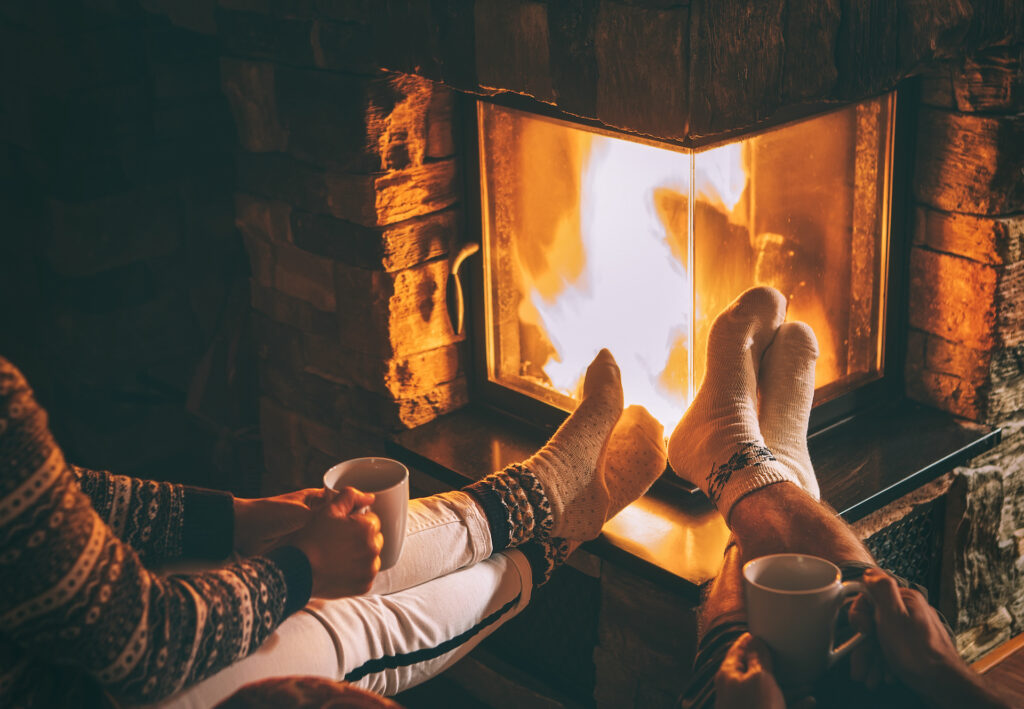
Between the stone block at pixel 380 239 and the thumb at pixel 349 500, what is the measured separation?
83 centimetres

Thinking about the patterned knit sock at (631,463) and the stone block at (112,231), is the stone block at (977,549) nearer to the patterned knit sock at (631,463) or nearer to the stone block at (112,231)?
the patterned knit sock at (631,463)

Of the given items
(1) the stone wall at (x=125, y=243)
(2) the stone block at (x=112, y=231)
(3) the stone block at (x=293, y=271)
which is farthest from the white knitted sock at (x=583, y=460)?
(2) the stone block at (x=112, y=231)

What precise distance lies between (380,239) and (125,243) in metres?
0.67

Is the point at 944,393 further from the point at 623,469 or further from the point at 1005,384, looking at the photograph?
the point at 623,469

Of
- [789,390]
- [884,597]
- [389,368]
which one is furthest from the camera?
[389,368]

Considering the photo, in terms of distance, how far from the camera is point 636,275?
1.88m

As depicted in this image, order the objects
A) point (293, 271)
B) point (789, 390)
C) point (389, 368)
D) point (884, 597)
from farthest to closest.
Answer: point (293, 271), point (389, 368), point (789, 390), point (884, 597)

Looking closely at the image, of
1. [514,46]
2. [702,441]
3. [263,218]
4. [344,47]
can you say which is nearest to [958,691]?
[702,441]

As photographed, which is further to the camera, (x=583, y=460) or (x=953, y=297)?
(x=953, y=297)

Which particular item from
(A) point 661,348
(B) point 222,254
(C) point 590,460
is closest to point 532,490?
(C) point 590,460

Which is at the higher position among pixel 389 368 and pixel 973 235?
pixel 973 235

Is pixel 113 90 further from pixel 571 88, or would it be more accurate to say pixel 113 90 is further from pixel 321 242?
pixel 571 88

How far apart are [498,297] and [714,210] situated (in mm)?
573

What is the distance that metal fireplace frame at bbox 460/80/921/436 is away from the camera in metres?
1.95
